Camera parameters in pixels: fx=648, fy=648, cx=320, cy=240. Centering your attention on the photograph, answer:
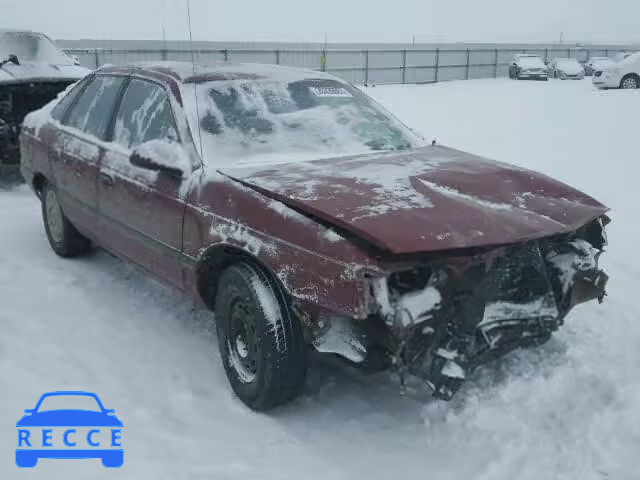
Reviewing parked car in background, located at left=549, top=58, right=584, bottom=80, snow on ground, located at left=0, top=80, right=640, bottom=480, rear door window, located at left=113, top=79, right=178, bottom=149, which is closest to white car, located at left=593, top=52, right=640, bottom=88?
parked car in background, located at left=549, top=58, right=584, bottom=80

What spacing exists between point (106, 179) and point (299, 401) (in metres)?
1.94

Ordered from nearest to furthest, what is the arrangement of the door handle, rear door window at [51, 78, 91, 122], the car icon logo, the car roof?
the car icon logo → the car roof → the door handle → rear door window at [51, 78, 91, 122]

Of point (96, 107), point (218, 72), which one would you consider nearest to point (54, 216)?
point (96, 107)

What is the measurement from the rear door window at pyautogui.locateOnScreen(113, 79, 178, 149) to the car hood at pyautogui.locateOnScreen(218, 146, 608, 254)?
2.10ft

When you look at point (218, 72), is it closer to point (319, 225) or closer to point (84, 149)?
point (84, 149)

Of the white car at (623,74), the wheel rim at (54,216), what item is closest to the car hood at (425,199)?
the wheel rim at (54,216)

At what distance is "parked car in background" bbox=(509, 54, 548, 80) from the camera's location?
2738 cm

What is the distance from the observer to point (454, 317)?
2.77 metres

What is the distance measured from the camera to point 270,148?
145 inches

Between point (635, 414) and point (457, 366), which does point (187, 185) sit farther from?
point (635, 414)

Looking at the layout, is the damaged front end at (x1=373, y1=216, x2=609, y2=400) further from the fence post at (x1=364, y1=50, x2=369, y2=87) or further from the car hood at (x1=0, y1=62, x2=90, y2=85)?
the fence post at (x1=364, y1=50, x2=369, y2=87)

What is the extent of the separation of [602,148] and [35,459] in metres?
8.33

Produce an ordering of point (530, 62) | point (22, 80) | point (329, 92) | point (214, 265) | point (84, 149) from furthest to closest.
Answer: point (530, 62) → point (22, 80) → point (84, 149) → point (329, 92) → point (214, 265)

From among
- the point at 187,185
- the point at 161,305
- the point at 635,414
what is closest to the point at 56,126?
the point at 161,305
